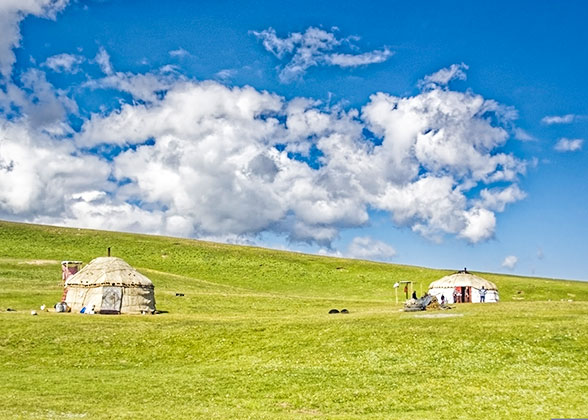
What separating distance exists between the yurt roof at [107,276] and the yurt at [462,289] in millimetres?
39474

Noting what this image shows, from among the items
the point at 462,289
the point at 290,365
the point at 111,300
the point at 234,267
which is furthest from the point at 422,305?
the point at 234,267

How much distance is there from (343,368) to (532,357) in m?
11.1

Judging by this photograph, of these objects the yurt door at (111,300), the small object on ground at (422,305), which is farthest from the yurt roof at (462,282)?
the yurt door at (111,300)

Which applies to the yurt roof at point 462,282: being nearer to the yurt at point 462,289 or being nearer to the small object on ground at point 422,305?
the yurt at point 462,289

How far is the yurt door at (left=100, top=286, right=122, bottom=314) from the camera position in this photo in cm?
6319

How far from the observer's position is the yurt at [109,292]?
209 ft

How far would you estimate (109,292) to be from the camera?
63.7 meters

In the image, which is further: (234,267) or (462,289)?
(234,267)

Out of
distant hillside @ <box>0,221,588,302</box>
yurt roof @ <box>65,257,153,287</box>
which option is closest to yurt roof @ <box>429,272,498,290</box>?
distant hillside @ <box>0,221,588,302</box>

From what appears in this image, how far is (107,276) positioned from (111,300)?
2.60 metres

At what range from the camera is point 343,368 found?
35.9 meters

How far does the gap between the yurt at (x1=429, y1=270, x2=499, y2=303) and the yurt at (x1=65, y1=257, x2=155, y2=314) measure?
3873 cm

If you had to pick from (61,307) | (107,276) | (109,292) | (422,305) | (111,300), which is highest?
(107,276)

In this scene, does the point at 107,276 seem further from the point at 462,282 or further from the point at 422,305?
the point at 462,282
